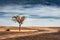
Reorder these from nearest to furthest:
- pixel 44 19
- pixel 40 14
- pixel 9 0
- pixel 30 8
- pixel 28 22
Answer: pixel 28 22 < pixel 44 19 < pixel 40 14 < pixel 30 8 < pixel 9 0

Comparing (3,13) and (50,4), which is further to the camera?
(50,4)

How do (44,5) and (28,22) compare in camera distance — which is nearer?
(28,22)

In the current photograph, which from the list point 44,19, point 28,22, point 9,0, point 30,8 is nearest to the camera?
point 28,22

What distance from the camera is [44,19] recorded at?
34.9 metres

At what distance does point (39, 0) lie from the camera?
42500 mm

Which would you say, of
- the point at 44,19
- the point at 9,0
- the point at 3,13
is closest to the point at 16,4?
the point at 9,0

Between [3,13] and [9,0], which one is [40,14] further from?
[9,0]

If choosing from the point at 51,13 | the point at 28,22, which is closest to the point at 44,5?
the point at 51,13

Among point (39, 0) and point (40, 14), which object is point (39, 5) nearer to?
point (39, 0)

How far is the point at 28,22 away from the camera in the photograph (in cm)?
3184

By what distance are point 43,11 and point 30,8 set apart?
2.42 meters

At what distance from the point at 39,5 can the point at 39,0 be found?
88cm

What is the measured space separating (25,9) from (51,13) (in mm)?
4157

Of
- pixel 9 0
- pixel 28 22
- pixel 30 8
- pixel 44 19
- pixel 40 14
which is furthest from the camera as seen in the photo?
pixel 9 0
